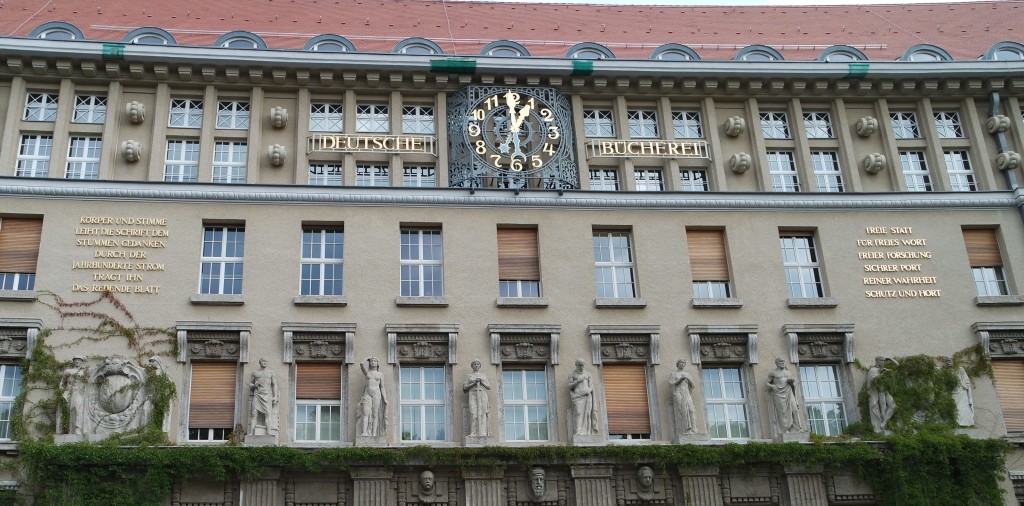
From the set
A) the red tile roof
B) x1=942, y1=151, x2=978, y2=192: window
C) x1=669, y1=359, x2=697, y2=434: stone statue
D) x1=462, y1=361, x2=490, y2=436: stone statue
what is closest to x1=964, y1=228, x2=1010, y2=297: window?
x1=942, y1=151, x2=978, y2=192: window

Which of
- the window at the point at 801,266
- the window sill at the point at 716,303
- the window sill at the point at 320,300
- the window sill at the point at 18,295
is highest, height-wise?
the window at the point at 801,266

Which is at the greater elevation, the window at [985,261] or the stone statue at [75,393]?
the window at [985,261]

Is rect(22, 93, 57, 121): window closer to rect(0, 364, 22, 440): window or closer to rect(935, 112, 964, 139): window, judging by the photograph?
rect(0, 364, 22, 440): window

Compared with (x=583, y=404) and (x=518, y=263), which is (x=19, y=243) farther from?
(x=583, y=404)

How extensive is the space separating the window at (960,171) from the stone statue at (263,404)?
61.7 feet

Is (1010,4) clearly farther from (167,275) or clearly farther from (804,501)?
(167,275)

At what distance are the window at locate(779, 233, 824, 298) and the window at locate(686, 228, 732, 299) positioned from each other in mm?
1577

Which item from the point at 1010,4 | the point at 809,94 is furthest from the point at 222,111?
the point at 1010,4

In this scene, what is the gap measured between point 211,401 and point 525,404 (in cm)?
732

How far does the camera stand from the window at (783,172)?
31156mm

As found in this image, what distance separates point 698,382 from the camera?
92.3 feet

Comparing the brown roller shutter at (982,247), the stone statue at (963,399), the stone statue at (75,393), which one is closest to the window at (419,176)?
the stone statue at (75,393)

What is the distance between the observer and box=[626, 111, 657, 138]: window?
31.4m

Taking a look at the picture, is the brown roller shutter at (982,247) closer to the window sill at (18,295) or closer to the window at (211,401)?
the window at (211,401)
